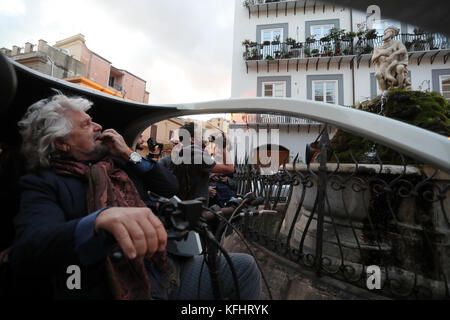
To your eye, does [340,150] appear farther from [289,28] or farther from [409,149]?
[289,28]

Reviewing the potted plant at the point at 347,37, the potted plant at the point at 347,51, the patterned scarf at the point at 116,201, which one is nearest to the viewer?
the patterned scarf at the point at 116,201

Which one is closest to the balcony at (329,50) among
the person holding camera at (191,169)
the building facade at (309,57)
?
the building facade at (309,57)

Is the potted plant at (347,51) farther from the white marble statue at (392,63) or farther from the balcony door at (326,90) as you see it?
the white marble statue at (392,63)

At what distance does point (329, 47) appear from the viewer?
1500cm

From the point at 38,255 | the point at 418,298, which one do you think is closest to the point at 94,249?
the point at 38,255

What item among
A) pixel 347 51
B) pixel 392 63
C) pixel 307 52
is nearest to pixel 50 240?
pixel 392 63

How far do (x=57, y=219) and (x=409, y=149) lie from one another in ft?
4.66

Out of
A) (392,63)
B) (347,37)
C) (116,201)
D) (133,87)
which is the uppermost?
(133,87)

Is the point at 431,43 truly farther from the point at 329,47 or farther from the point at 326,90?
the point at 326,90

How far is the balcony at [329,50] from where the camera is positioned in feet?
45.6

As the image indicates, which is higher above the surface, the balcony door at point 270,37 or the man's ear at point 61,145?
the balcony door at point 270,37

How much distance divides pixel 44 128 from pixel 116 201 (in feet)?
1.82

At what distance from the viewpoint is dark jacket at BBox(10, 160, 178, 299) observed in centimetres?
79

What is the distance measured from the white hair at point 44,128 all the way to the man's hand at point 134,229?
640 mm
